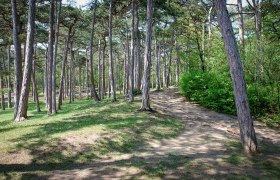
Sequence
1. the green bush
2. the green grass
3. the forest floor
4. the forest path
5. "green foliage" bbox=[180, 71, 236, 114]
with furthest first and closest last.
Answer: "green foliage" bbox=[180, 71, 236, 114] → the green bush → the green grass → the forest floor → the forest path

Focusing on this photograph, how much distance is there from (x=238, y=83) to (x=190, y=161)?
279cm

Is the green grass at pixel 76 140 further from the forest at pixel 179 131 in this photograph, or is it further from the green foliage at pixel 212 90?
the green foliage at pixel 212 90

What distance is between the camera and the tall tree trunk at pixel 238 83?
26.5 feet

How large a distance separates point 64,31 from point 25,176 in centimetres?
2493

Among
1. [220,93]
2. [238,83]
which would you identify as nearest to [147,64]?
[220,93]

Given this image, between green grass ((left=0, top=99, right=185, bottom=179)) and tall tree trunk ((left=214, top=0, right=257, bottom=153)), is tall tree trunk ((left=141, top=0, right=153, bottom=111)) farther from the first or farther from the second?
tall tree trunk ((left=214, top=0, right=257, bottom=153))

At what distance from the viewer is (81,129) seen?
10.5m

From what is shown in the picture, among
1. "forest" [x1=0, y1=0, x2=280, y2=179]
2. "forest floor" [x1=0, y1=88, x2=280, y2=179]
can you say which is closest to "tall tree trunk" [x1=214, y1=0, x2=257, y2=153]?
"forest" [x1=0, y1=0, x2=280, y2=179]

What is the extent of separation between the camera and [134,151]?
880 centimetres

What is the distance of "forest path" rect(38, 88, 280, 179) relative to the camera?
682 centimetres

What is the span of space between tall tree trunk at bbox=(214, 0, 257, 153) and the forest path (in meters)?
0.59

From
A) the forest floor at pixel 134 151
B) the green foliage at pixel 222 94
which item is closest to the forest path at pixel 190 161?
the forest floor at pixel 134 151

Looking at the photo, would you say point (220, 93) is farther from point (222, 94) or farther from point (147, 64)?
point (147, 64)

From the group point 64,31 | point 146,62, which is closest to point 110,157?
point 146,62
